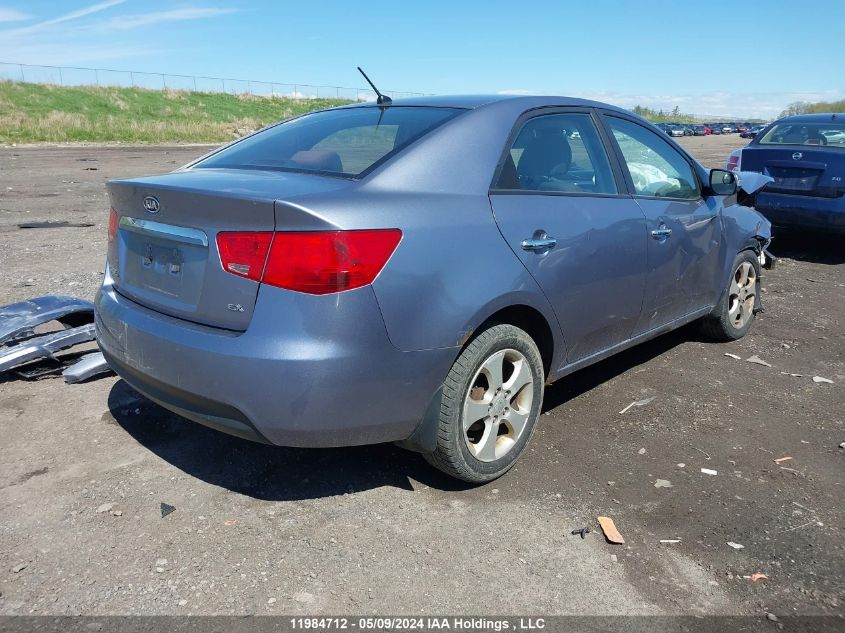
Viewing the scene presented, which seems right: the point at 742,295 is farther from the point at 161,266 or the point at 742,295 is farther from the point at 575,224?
the point at 161,266

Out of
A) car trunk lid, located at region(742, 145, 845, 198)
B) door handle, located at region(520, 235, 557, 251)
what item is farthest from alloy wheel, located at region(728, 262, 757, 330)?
car trunk lid, located at region(742, 145, 845, 198)

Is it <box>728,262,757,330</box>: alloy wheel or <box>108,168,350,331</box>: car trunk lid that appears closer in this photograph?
<box>108,168,350,331</box>: car trunk lid

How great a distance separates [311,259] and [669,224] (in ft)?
8.31

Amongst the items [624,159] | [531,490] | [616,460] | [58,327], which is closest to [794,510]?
[616,460]

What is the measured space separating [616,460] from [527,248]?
3.97 feet

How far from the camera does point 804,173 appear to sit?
8.30 meters

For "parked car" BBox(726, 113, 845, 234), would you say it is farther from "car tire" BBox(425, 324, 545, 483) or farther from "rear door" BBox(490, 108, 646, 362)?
"car tire" BBox(425, 324, 545, 483)

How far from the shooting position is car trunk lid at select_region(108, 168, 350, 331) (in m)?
2.64

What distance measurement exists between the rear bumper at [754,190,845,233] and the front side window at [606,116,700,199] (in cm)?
425

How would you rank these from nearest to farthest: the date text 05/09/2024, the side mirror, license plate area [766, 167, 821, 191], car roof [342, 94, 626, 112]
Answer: the date text 05/09/2024, car roof [342, 94, 626, 112], the side mirror, license plate area [766, 167, 821, 191]

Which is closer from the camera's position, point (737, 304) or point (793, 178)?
point (737, 304)

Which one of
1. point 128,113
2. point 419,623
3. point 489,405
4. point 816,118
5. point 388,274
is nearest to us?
point 419,623

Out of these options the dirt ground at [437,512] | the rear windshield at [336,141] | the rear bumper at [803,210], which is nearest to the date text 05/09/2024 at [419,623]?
the dirt ground at [437,512]

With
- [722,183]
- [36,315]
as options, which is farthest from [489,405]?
[36,315]
